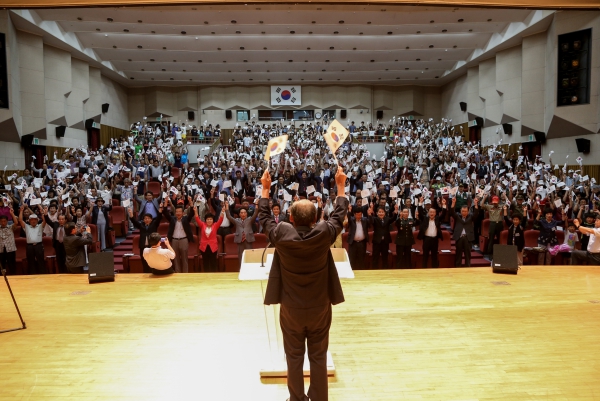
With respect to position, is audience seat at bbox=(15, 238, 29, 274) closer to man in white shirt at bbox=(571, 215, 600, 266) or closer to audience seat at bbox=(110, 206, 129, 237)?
audience seat at bbox=(110, 206, 129, 237)

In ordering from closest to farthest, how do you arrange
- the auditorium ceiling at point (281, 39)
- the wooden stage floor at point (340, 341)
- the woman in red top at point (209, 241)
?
the wooden stage floor at point (340, 341), the woman in red top at point (209, 241), the auditorium ceiling at point (281, 39)

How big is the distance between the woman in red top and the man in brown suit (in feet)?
12.8

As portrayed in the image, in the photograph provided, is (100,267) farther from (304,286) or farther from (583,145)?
(583,145)

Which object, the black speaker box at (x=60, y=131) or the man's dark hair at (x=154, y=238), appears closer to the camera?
the man's dark hair at (x=154, y=238)

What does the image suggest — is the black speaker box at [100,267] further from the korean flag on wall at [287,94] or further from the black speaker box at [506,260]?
the korean flag on wall at [287,94]

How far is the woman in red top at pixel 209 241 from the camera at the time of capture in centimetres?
595

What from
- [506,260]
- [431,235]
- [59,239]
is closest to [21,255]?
[59,239]

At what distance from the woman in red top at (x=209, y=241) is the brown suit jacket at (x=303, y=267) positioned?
3940 millimetres

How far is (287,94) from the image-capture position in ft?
66.8

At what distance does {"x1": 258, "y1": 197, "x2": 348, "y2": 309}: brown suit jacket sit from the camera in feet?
6.59

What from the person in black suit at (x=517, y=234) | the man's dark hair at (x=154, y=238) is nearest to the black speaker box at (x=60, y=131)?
the man's dark hair at (x=154, y=238)

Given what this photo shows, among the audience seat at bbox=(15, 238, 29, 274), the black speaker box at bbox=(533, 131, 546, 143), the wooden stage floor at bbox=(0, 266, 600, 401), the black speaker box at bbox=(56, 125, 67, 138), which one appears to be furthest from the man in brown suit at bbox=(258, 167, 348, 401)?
the black speaker box at bbox=(56, 125, 67, 138)

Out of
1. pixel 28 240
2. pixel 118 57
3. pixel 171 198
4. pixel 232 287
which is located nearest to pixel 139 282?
pixel 232 287

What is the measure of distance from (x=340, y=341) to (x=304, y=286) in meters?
1.44
